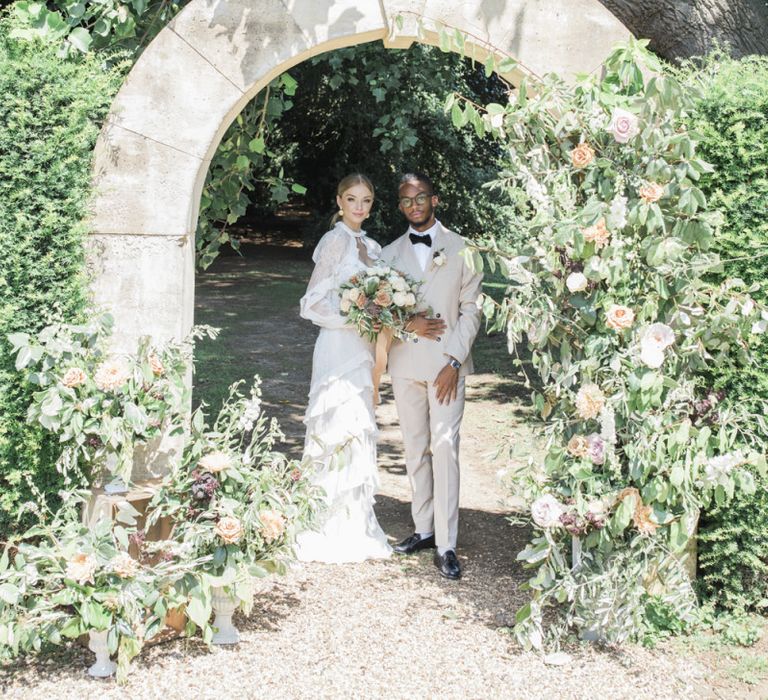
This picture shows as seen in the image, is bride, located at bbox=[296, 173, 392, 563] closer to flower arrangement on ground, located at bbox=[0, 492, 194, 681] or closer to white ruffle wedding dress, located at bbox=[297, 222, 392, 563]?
white ruffle wedding dress, located at bbox=[297, 222, 392, 563]

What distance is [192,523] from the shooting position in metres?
4.31

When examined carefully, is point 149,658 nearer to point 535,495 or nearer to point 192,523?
point 192,523

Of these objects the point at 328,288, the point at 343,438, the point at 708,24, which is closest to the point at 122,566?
the point at 343,438

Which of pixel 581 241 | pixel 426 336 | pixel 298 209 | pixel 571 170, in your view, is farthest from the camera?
pixel 298 209

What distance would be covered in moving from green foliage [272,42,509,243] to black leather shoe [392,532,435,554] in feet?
20.5

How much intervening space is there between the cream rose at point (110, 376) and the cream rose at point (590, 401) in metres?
2.11

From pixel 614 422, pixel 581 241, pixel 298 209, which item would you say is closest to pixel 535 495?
pixel 614 422

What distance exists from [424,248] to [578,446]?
1827mm

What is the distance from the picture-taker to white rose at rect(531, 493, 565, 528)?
4.38m

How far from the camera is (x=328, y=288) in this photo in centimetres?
568

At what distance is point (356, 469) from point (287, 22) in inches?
101

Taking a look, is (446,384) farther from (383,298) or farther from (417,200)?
(417,200)

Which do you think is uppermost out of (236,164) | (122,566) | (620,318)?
(236,164)

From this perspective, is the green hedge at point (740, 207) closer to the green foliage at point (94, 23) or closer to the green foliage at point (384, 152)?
the green foliage at point (94, 23)
